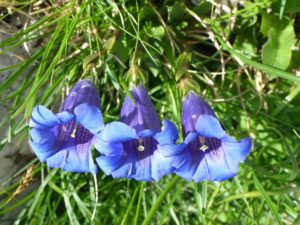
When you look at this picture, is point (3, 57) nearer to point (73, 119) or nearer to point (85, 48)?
point (85, 48)

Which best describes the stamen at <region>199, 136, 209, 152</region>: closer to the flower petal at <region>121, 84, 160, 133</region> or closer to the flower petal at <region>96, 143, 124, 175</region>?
the flower petal at <region>121, 84, 160, 133</region>

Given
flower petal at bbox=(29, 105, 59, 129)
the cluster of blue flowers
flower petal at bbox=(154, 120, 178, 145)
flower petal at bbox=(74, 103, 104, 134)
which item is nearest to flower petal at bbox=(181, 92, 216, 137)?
the cluster of blue flowers

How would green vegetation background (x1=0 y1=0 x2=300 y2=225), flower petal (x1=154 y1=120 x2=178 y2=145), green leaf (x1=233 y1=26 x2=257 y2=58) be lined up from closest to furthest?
flower petal (x1=154 y1=120 x2=178 y2=145)
green vegetation background (x1=0 y1=0 x2=300 y2=225)
green leaf (x1=233 y1=26 x2=257 y2=58)

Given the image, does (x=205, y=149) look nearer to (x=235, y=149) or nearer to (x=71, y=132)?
(x=235, y=149)

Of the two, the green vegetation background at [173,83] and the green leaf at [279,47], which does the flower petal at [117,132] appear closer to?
the green vegetation background at [173,83]

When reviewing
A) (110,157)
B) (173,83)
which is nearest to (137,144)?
(110,157)

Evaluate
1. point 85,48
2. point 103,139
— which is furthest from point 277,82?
point 103,139

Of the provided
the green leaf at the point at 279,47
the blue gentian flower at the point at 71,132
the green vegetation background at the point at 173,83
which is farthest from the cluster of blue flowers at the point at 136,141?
the green leaf at the point at 279,47
